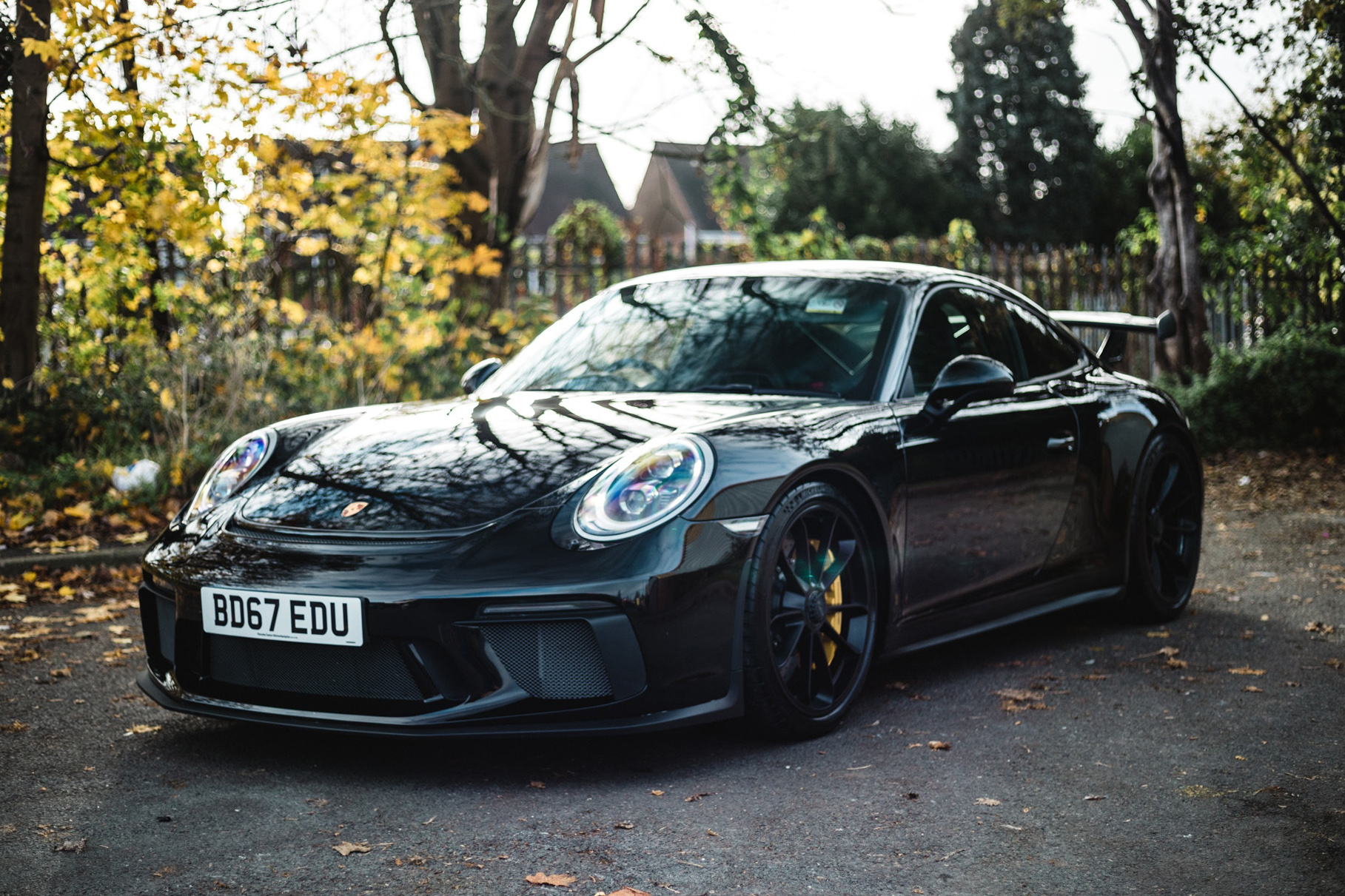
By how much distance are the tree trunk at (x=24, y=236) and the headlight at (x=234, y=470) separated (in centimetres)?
489

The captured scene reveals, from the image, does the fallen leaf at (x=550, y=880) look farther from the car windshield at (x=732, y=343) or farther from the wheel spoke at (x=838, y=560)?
the car windshield at (x=732, y=343)

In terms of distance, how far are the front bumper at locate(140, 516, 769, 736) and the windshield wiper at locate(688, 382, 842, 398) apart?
888mm

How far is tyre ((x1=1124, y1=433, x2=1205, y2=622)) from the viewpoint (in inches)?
221

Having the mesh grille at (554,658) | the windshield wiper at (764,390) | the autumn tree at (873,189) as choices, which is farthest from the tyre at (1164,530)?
the autumn tree at (873,189)

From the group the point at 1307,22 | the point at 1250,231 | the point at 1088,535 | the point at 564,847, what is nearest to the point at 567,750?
the point at 564,847

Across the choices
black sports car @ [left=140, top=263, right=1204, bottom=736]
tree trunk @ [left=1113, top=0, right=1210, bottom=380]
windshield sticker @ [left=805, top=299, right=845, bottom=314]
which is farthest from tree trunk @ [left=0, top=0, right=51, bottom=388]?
tree trunk @ [left=1113, top=0, right=1210, bottom=380]

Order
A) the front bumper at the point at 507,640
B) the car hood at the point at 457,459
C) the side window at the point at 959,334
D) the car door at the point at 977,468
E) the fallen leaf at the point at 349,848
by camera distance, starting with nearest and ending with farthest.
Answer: the fallen leaf at the point at 349,848
the front bumper at the point at 507,640
the car hood at the point at 457,459
the car door at the point at 977,468
the side window at the point at 959,334

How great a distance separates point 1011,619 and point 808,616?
4.16ft

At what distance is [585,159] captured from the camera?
165 ft

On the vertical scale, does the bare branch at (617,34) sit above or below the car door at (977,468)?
above

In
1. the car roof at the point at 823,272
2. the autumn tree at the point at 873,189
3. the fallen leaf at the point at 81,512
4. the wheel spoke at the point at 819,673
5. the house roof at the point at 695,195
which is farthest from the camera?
the house roof at the point at 695,195

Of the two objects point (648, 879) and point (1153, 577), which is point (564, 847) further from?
point (1153, 577)

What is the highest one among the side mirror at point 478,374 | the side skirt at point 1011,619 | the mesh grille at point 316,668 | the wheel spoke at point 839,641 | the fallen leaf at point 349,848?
the side mirror at point 478,374

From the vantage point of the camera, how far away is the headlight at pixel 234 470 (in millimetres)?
4129
